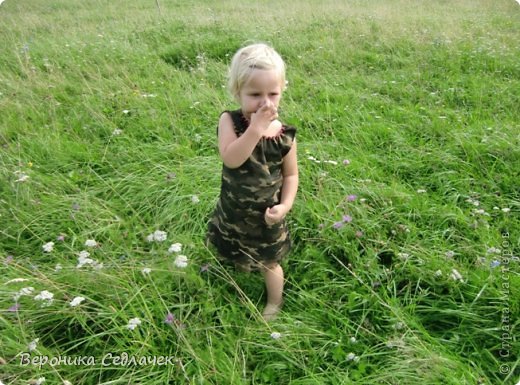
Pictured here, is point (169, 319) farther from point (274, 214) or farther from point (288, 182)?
point (288, 182)

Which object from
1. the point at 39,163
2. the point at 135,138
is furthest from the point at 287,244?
the point at 39,163

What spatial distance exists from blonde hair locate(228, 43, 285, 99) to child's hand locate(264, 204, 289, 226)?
1.94ft

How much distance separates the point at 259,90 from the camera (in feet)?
5.65

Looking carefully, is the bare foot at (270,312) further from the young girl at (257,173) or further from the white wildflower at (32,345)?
the white wildflower at (32,345)

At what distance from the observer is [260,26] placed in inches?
287

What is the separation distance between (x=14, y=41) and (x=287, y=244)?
6796 mm

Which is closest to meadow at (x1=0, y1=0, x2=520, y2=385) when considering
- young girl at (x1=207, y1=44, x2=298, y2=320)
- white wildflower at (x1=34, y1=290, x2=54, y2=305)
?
white wildflower at (x1=34, y1=290, x2=54, y2=305)

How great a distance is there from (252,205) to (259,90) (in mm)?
570

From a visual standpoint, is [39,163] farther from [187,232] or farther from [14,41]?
[14,41]

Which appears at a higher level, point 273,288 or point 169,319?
point 169,319

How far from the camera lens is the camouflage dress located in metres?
1.89

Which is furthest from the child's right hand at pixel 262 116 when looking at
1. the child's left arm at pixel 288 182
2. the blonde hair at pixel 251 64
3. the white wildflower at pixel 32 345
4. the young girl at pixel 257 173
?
the white wildflower at pixel 32 345

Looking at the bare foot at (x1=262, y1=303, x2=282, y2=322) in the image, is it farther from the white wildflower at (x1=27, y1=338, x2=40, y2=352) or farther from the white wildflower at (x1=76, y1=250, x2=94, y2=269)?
the white wildflower at (x1=27, y1=338, x2=40, y2=352)

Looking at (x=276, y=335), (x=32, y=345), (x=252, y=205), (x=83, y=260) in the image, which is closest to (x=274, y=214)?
(x=252, y=205)
